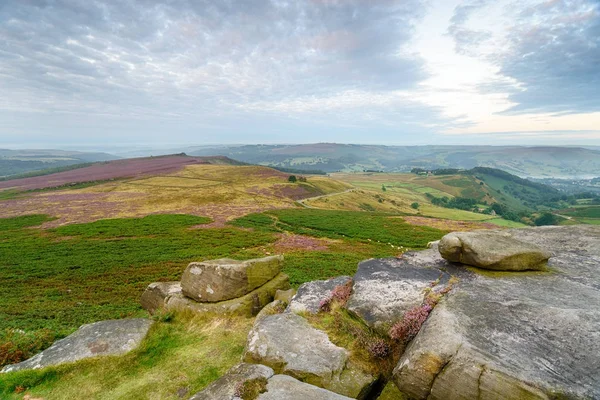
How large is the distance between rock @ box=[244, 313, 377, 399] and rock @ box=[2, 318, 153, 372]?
6097 millimetres

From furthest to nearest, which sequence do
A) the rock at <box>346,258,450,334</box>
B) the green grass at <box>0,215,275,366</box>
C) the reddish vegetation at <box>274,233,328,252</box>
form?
the reddish vegetation at <box>274,233,328,252</box> < the green grass at <box>0,215,275,366</box> < the rock at <box>346,258,450,334</box>

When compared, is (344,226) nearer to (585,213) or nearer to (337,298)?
(337,298)

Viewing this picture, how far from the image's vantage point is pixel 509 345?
22.6 feet

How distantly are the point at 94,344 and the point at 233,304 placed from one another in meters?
6.00

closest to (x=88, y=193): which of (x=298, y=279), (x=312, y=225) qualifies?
(x=312, y=225)

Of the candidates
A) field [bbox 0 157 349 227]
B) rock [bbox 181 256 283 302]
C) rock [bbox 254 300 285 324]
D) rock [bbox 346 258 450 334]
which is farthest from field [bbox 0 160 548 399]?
rock [bbox 346 258 450 334]

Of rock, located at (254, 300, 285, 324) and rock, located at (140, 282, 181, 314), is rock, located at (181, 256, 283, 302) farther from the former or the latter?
rock, located at (254, 300, 285, 324)

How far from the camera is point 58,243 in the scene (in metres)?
48.8

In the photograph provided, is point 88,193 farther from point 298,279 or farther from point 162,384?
point 162,384

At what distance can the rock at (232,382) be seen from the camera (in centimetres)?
698

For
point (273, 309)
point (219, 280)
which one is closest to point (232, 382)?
point (273, 309)

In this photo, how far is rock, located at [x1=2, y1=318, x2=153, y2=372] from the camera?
11.1 meters

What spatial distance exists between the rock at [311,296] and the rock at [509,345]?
5.11 metres

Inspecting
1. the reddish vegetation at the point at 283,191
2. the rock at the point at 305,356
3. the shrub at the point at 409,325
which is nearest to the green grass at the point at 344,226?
the reddish vegetation at the point at 283,191
